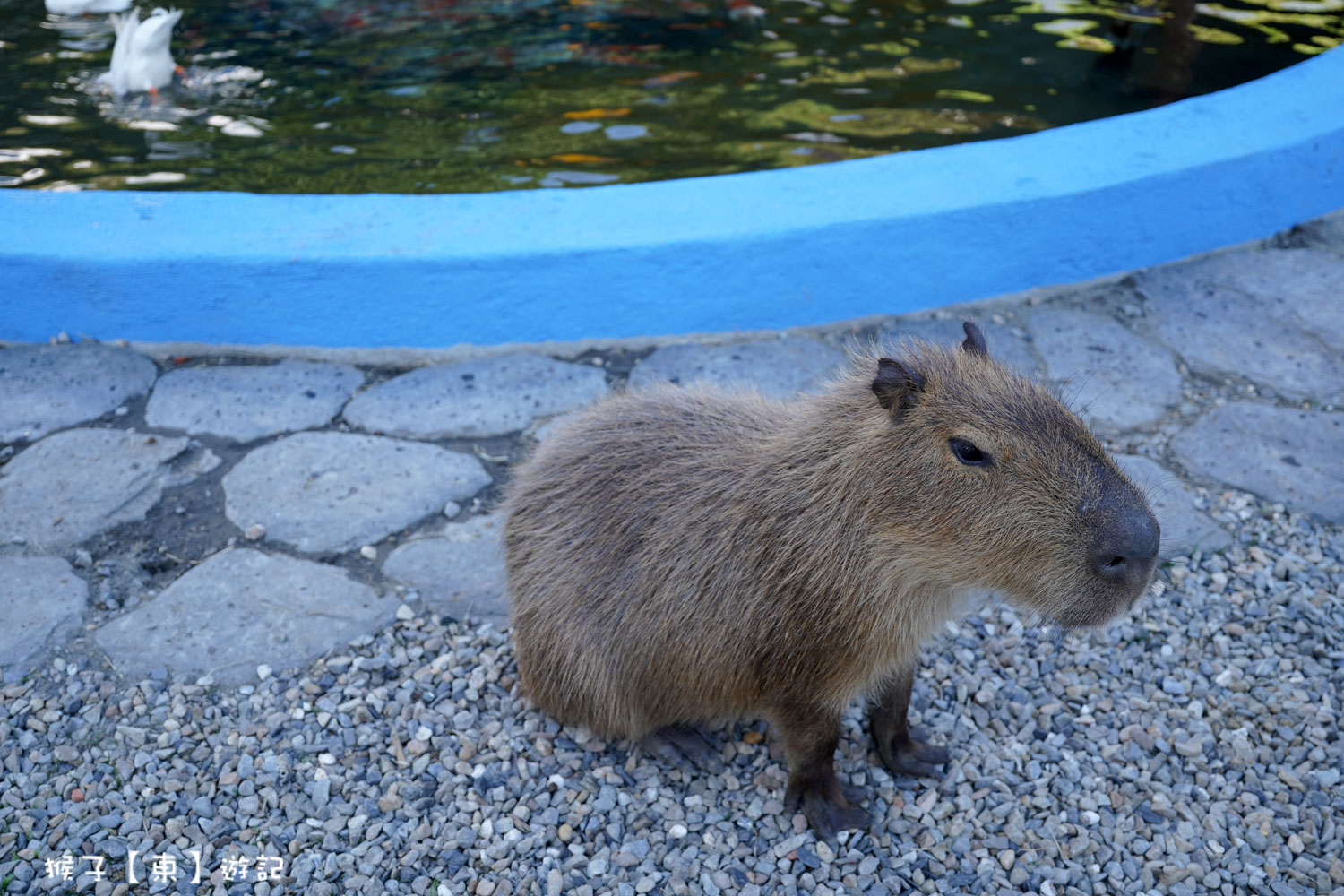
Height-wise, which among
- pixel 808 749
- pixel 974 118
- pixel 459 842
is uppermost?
pixel 974 118

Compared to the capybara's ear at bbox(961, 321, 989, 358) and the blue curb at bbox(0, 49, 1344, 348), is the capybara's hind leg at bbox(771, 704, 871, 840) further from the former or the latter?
the blue curb at bbox(0, 49, 1344, 348)

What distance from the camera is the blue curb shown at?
351 centimetres

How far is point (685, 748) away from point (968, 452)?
3.26 ft

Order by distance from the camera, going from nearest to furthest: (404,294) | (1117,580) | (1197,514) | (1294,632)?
(1117,580), (1294,632), (1197,514), (404,294)

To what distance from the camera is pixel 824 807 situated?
7.32 feet

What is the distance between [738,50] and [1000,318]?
9.73 ft

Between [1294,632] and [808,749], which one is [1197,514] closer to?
[1294,632]

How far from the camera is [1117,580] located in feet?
5.78

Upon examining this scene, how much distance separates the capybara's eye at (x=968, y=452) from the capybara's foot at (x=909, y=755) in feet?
2.57

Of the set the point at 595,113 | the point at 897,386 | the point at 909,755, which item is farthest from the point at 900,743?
the point at 595,113

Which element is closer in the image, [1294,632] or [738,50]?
[1294,632]

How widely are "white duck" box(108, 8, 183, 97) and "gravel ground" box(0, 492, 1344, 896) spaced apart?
3.78m

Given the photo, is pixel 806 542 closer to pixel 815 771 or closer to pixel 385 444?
pixel 815 771

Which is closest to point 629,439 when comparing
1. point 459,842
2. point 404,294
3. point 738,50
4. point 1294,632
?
point 459,842
